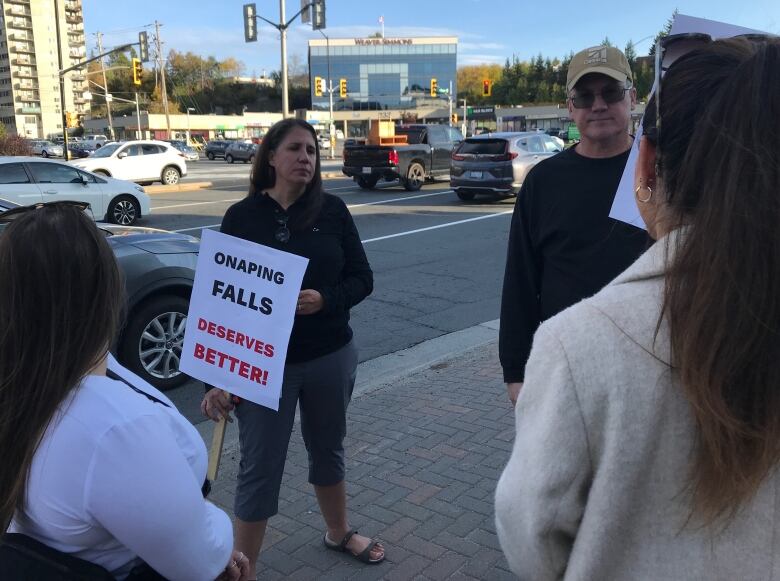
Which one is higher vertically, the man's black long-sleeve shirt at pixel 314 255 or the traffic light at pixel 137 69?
the traffic light at pixel 137 69

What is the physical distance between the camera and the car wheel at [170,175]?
947 inches

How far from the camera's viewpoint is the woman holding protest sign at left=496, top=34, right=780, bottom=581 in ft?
2.82

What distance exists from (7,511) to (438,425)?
3287 mm

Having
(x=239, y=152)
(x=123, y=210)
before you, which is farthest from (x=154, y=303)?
(x=239, y=152)

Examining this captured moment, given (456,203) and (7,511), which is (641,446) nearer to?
(7,511)

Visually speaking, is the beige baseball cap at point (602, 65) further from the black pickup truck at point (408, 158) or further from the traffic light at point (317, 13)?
the traffic light at point (317, 13)

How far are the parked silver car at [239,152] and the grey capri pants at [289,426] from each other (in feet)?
146

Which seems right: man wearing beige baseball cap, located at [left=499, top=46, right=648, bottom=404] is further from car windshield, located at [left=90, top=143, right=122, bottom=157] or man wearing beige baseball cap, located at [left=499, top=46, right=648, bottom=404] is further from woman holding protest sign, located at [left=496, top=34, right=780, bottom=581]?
car windshield, located at [left=90, top=143, right=122, bottom=157]

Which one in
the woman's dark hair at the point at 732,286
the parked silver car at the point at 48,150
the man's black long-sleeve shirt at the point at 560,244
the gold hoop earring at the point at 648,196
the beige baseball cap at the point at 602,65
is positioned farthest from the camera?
the parked silver car at the point at 48,150

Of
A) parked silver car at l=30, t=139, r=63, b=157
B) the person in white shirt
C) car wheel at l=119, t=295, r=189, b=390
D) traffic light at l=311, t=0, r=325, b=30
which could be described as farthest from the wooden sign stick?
parked silver car at l=30, t=139, r=63, b=157

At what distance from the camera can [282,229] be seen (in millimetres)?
2670

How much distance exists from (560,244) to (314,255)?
0.98 m

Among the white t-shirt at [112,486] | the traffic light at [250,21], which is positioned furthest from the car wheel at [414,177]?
the white t-shirt at [112,486]

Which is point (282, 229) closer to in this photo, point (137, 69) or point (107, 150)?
point (107, 150)
